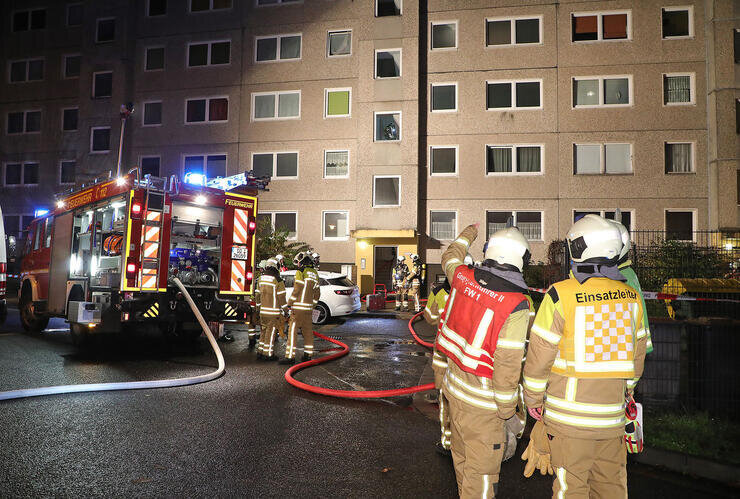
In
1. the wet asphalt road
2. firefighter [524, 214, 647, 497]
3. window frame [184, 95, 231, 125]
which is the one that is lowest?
the wet asphalt road

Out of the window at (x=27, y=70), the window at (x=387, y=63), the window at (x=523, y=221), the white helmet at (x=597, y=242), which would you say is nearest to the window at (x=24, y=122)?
the window at (x=27, y=70)

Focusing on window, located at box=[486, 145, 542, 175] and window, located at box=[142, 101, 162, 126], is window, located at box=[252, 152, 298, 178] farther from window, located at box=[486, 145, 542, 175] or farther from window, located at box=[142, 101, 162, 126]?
window, located at box=[486, 145, 542, 175]

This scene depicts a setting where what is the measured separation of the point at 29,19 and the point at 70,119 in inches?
277

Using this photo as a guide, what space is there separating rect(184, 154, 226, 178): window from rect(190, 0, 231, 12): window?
758 cm

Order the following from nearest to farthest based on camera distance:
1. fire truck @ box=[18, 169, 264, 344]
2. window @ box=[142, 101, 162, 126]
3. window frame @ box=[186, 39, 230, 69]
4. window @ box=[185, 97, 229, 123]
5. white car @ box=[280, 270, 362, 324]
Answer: fire truck @ box=[18, 169, 264, 344] → white car @ box=[280, 270, 362, 324] → window @ box=[185, 97, 229, 123] → window frame @ box=[186, 39, 230, 69] → window @ box=[142, 101, 162, 126]

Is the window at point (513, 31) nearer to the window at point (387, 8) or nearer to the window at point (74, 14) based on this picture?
the window at point (387, 8)

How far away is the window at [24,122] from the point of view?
28875mm

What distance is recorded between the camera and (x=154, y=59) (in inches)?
1037

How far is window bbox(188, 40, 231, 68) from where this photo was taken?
2548 cm

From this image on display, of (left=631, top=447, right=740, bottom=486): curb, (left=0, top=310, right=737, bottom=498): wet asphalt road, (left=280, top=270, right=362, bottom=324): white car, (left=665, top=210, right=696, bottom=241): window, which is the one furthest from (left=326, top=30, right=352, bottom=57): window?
(left=631, top=447, right=740, bottom=486): curb

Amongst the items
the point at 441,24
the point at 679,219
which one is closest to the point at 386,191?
the point at 441,24

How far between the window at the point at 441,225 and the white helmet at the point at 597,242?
20542mm

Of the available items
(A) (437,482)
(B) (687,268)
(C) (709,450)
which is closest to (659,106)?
(B) (687,268)

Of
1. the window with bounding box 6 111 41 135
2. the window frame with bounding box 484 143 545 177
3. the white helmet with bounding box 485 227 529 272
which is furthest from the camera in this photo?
the window with bounding box 6 111 41 135
